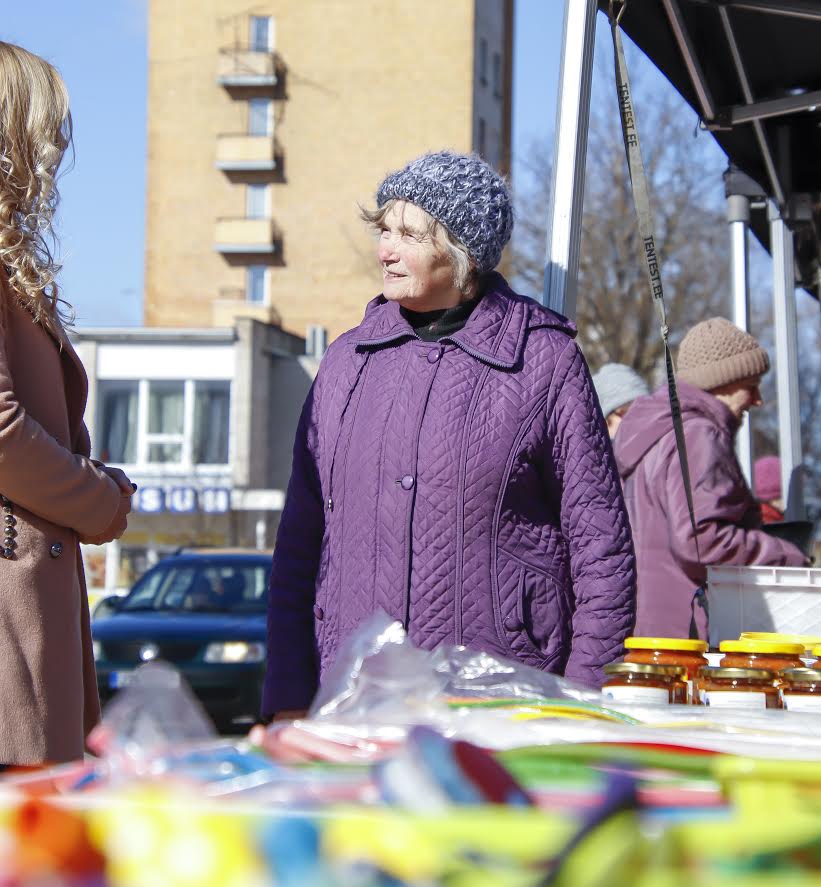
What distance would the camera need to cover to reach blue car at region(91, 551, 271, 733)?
9.83 metres

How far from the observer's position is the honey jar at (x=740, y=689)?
6.37 feet

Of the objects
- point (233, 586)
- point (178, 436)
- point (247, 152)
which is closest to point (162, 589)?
point (233, 586)

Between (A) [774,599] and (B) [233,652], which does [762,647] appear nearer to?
(A) [774,599]

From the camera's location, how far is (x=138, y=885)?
82 cm

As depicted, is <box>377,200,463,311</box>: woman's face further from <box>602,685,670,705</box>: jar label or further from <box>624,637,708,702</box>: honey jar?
<box>602,685,670,705</box>: jar label

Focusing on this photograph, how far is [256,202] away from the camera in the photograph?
156ft

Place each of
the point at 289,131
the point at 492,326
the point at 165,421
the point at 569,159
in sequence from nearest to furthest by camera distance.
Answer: the point at 492,326
the point at 569,159
the point at 165,421
the point at 289,131

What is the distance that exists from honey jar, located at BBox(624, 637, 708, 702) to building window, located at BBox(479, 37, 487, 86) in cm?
4576

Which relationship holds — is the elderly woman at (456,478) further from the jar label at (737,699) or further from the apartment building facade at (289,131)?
the apartment building facade at (289,131)

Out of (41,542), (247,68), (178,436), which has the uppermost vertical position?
(247,68)

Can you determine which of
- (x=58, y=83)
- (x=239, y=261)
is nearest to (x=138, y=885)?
(x=58, y=83)

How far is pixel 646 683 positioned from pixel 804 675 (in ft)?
0.75

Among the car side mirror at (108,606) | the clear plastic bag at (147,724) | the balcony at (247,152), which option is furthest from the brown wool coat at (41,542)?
the balcony at (247,152)

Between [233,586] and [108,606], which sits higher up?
[233,586]
